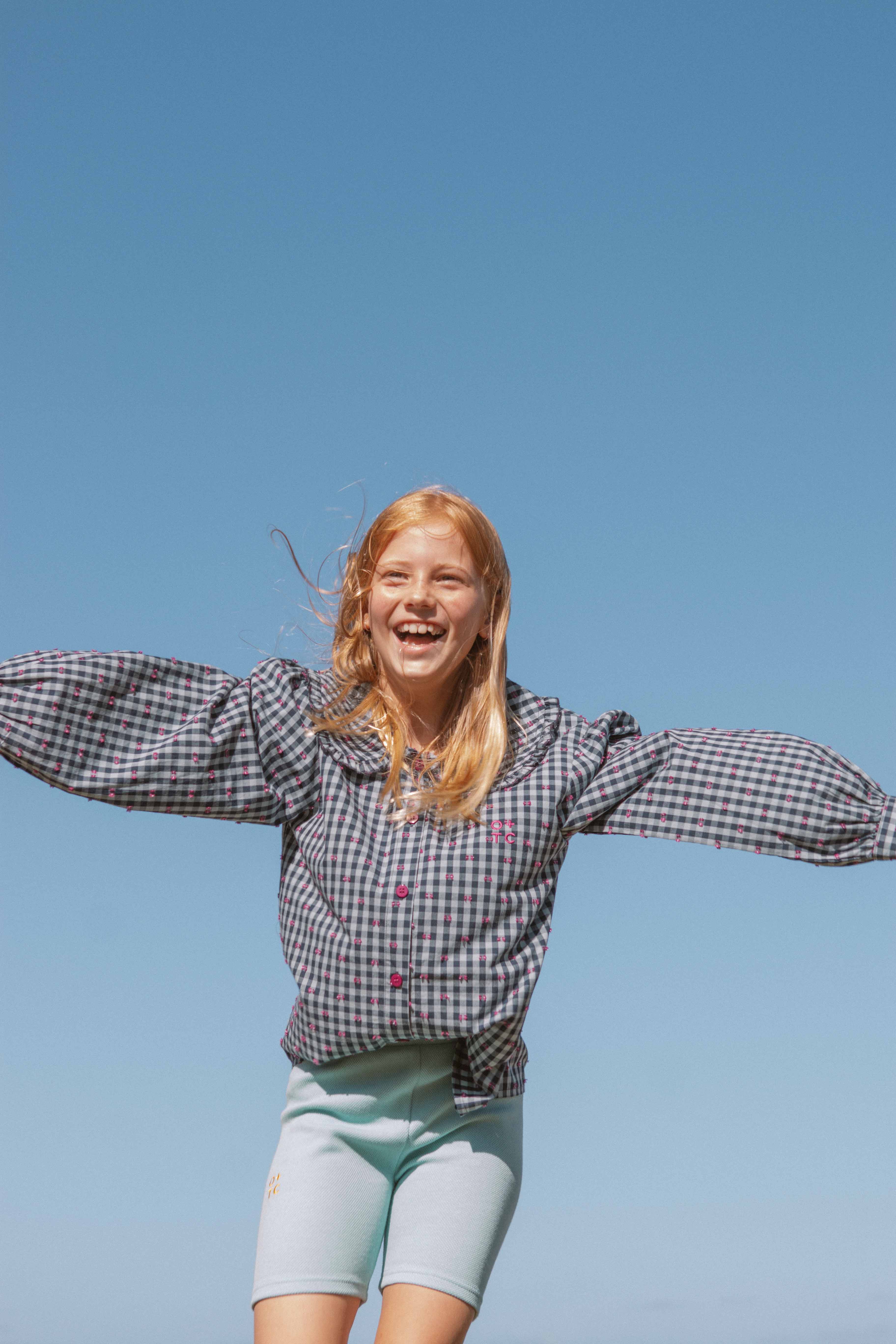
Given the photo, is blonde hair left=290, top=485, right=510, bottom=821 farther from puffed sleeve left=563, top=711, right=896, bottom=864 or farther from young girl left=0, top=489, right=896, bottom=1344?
puffed sleeve left=563, top=711, right=896, bottom=864

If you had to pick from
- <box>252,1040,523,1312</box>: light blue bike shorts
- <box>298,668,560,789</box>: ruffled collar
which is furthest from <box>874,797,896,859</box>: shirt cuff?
<box>252,1040,523,1312</box>: light blue bike shorts

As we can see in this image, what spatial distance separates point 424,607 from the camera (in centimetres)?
349

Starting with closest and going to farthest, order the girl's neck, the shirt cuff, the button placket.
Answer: the button placket < the shirt cuff < the girl's neck

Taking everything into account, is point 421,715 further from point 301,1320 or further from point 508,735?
point 301,1320

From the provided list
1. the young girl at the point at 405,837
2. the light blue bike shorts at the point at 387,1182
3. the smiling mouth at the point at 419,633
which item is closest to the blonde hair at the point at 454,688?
the young girl at the point at 405,837

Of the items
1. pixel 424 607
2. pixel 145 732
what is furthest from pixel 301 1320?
pixel 424 607

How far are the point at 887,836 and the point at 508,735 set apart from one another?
0.93 meters

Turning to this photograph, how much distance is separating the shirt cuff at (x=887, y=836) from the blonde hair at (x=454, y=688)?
2.93 ft

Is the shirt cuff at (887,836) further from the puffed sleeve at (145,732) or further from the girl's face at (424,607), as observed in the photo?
the puffed sleeve at (145,732)

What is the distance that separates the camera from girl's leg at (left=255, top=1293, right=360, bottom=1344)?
9.89 ft

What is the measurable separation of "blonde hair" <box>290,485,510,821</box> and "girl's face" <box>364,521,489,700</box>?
4 cm

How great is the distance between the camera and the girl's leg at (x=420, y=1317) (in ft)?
9.93

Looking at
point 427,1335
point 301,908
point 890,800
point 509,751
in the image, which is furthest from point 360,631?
point 427,1335

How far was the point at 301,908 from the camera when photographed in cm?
330
